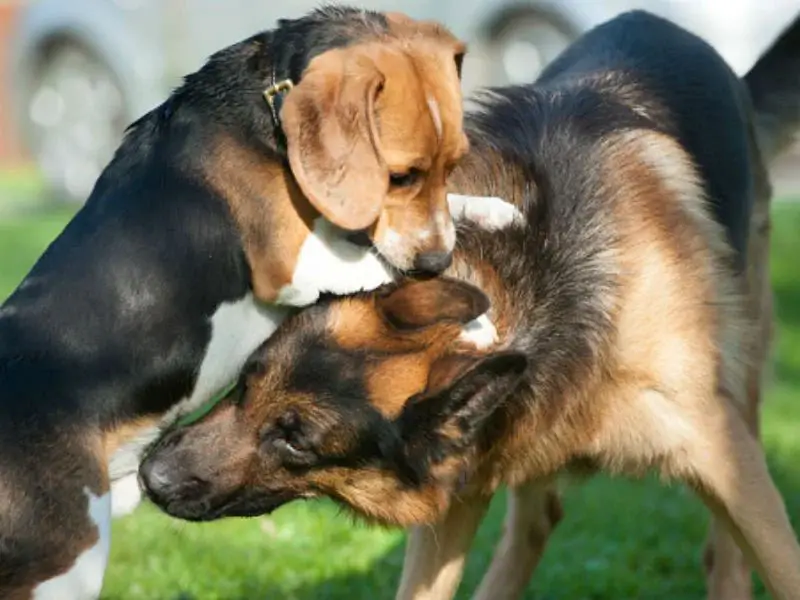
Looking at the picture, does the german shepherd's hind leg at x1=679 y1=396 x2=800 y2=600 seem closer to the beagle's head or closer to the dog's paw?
the beagle's head

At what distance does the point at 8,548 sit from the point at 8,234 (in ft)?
35.7

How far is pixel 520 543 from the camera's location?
20.2ft

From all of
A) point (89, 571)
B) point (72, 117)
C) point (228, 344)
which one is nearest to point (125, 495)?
point (89, 571)

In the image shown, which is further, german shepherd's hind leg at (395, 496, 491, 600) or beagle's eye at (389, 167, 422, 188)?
german shepherd's hind leg at (395, 496, 491, 600)

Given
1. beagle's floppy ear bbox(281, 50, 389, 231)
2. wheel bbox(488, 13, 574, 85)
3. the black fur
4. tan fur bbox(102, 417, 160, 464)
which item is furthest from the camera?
wheel bbox(488, 13, 574, 85)

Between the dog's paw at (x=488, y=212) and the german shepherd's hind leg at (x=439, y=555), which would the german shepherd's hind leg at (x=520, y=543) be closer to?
the german shepherd's hind leg at (x=439, y=555)

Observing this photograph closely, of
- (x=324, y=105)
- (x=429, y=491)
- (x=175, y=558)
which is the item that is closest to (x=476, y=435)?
(x=429, y=491)

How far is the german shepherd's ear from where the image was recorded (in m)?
4.56

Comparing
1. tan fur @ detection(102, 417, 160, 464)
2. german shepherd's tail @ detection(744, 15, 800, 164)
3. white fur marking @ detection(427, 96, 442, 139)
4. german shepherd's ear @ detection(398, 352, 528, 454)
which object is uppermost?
german shepherd's tail @ detection(744, 15, 800, 164)

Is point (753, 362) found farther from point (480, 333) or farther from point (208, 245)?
point (208, 245)

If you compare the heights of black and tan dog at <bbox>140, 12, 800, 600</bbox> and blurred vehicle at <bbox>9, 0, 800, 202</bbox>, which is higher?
black and tan dog at <bbox>140, 12, 800, 600</bbox>

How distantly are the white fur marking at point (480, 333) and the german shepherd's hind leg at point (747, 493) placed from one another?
2.47ft

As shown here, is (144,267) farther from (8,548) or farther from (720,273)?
(720,273)

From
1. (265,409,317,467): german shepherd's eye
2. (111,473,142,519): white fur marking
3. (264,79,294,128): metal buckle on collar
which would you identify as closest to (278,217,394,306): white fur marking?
(264,79,294,128): metal buckle on collar
